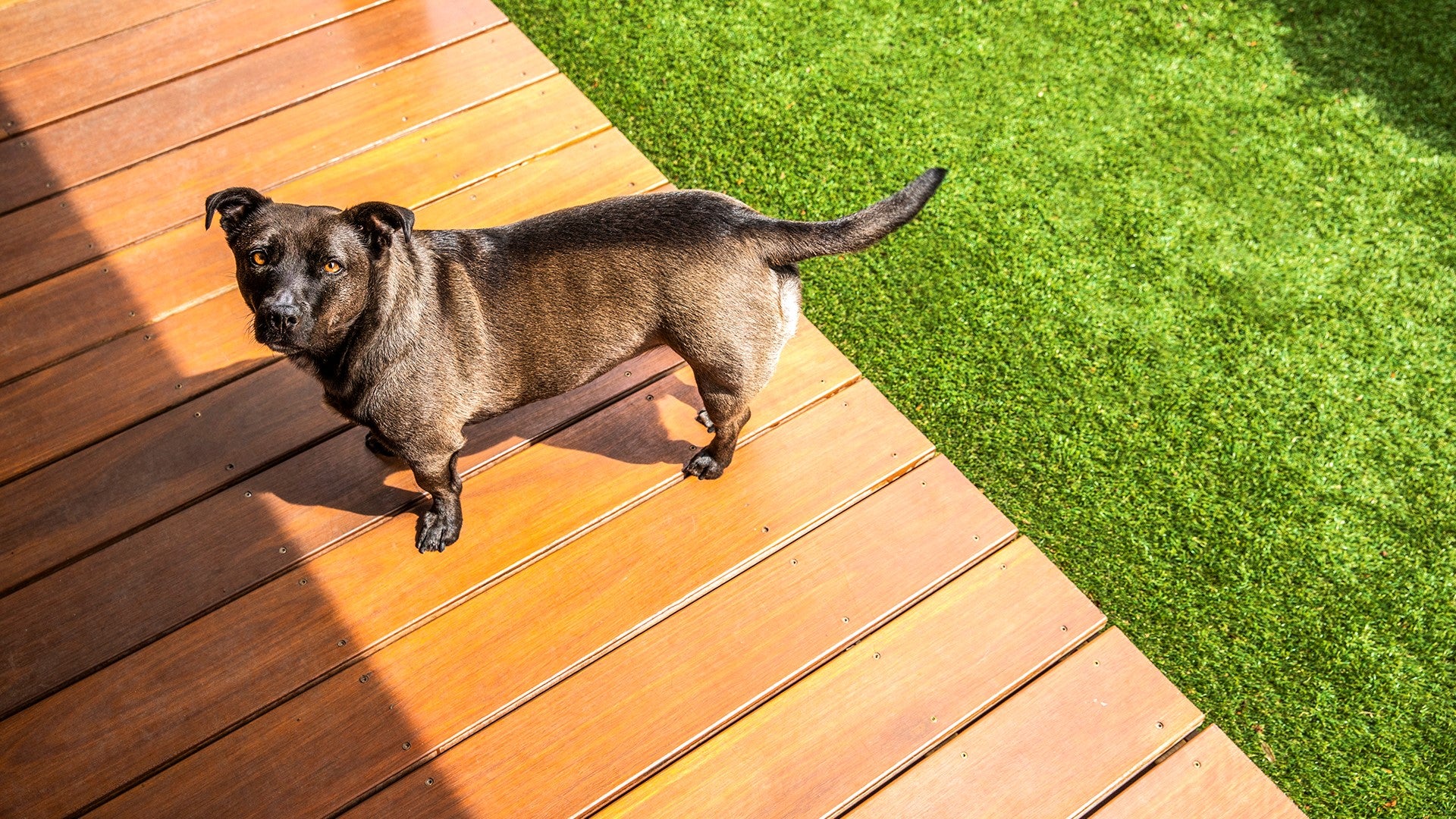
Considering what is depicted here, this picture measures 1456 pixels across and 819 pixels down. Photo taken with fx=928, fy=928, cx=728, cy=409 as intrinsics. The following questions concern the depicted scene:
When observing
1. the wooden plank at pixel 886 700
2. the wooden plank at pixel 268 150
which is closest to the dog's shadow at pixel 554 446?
the wooden plank at pixel 886 700

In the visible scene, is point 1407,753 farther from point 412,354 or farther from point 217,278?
point 217,278

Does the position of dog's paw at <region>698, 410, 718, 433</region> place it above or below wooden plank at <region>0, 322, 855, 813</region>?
above

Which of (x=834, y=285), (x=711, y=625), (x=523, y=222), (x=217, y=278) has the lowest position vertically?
(x=711, y=625)

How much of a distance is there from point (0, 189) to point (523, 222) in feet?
9.33

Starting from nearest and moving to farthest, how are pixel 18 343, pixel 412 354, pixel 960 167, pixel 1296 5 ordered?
1. pixel 412 354
2. pixel 18 343
3. pixel 960 167
4. pixel 1296 5

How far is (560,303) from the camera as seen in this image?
2.97 metres

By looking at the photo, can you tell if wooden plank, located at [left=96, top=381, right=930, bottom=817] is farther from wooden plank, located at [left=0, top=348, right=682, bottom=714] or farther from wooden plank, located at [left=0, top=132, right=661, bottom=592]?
wooden plank, located at [left=0, top=132, right=661, bottom=592]

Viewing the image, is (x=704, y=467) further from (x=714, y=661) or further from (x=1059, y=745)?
(x=1059, y=745)

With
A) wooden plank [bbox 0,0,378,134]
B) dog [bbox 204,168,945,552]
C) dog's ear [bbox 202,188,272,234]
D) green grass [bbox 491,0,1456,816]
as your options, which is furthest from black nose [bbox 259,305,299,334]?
wooden plank [bbox 0,0,378,134]

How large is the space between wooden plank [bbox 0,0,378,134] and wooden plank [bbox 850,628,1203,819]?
4626 mm

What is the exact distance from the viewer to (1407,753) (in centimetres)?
350

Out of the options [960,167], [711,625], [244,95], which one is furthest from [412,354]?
[960,167]

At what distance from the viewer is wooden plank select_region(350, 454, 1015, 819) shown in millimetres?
3023

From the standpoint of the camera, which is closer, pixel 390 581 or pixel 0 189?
pixel 390 581
